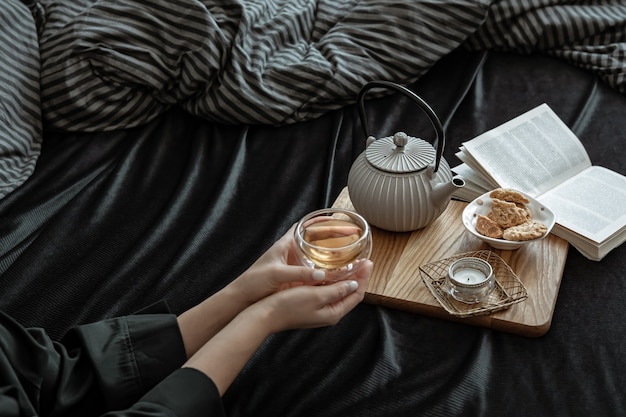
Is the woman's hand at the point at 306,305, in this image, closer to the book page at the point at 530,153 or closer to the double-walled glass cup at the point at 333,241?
the double-walled glass cup at the point at 333,241

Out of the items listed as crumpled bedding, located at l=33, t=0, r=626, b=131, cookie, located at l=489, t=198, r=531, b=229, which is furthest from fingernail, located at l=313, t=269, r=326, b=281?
crumpled bedding, located at l=33, t=0, r=626, b=131

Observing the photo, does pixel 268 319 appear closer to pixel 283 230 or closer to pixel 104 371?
pixel 104 371

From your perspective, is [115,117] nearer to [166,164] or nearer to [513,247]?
[166,164]

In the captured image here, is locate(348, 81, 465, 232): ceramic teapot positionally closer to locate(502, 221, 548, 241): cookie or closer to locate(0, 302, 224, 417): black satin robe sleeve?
locate(502, 221, 548, 241): cookie

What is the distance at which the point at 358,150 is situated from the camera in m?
1.42

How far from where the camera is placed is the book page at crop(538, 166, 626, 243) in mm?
1132

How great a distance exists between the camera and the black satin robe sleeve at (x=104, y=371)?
2.65 feet

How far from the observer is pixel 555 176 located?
1275 millimetres

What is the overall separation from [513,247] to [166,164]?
0.71 metres

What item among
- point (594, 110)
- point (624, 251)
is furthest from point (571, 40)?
point (624, 251)

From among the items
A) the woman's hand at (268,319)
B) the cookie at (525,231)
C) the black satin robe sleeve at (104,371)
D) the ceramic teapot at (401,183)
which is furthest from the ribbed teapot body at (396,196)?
the black satin robe sleeve at (104,371)

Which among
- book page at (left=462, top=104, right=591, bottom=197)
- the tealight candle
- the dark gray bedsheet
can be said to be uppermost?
book page at (left=462, top=104, right=591, bottom=197)

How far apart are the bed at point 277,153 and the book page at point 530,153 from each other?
0.09 meters

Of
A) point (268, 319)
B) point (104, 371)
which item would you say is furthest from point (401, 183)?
point (104, 371)
